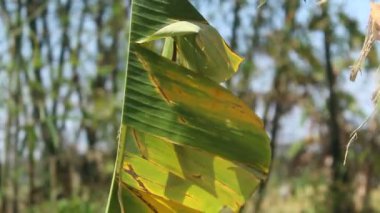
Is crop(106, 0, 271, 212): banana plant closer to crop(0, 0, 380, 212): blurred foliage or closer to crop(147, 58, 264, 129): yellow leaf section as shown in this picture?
crop(147, 58, 264, 129): yellow leaf section

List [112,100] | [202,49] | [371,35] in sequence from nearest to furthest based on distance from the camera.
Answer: [371,35] < [202,49] < [112,100]

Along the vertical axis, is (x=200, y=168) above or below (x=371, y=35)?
below

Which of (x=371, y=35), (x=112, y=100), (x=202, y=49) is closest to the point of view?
(x=371, y=35)

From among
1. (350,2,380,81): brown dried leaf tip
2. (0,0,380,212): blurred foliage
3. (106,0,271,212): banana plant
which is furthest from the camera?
(0,0,380,212): blurred foliage

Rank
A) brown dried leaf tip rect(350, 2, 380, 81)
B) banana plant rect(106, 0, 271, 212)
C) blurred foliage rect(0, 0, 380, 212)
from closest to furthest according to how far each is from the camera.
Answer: brown dried leaf tip rect(350, 2, 380, 81), banana plant rect(106, 0, 271, 212), blurred foliage rect(0, 0, 380, 212)

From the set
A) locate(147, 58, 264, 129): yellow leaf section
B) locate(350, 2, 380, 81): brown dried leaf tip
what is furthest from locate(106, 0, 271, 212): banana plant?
locate(350, 2, 380, 81): brown dried leaf tip

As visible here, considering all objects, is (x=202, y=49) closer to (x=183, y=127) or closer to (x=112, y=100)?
(x=183, y=127)

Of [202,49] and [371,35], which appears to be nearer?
[371,35]

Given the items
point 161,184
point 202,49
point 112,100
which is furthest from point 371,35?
point 112,100

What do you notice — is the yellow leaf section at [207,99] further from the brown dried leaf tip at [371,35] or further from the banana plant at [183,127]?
the brown dried leaf tip at [371,35]

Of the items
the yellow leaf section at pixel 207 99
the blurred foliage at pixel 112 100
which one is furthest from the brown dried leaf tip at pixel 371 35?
the blurred foliage at pixel 112 100
